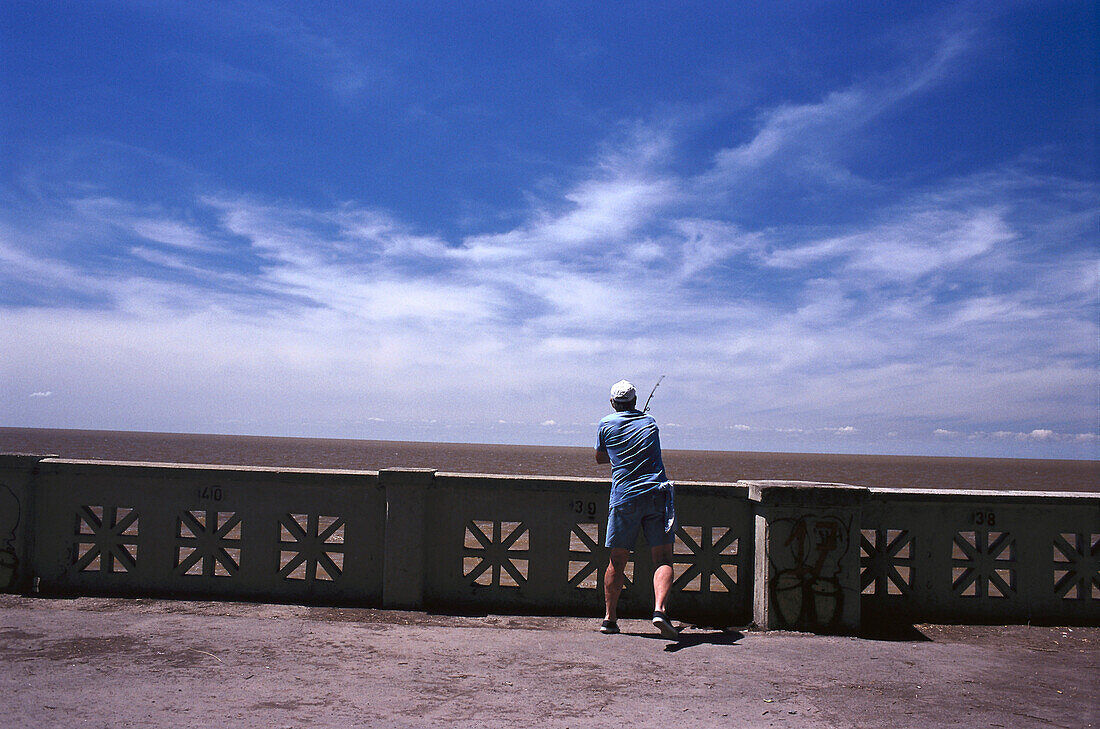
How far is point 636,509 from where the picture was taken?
554 cm

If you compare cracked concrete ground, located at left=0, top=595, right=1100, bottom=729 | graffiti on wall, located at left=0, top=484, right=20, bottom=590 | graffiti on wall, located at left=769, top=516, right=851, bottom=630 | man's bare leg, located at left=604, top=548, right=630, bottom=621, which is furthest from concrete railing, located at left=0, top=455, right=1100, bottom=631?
man's bare leg, located at left=604, top=548, right=630, bottom=621

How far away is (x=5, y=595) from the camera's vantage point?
20.5 ft

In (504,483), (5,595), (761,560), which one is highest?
(504,483)

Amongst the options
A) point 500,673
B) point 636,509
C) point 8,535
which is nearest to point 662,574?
point 636,509

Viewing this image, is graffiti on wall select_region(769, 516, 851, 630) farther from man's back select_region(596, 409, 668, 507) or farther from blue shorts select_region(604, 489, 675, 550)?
man's back select_region(596, 409, 668, 507)

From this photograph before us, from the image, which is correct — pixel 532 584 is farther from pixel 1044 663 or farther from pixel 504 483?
pixel 1044 663

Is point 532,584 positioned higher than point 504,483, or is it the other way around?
point 504,483

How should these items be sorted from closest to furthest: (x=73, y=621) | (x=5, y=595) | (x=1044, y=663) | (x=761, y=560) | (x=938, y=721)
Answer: (x=938, y=721) < (x=1044, y=663) < (x=73, y=621) < (x=761, y=560) < (x=5, y=595)

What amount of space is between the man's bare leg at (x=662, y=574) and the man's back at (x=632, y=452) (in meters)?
0.45

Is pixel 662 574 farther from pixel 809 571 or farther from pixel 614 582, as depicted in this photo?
pixel 809 571

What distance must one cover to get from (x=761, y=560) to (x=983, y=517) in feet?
6.47

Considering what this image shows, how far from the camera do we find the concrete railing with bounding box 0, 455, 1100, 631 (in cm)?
604

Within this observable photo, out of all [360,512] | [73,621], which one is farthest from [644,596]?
[73,621]

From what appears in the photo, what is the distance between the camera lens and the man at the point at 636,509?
5473mm
